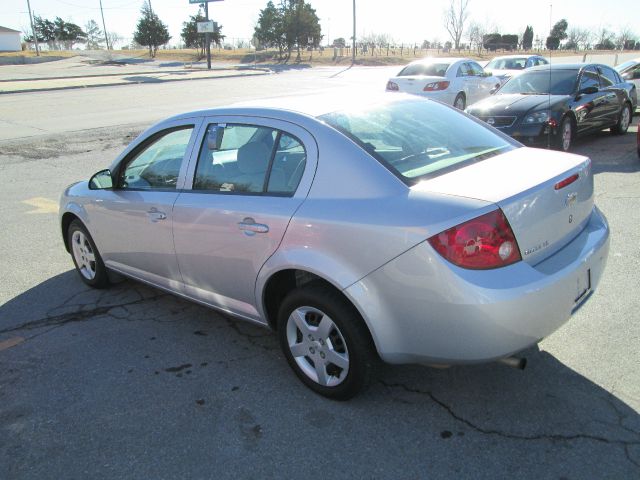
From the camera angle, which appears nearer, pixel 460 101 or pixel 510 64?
pixel 460 101

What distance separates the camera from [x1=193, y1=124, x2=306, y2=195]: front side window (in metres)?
3.19

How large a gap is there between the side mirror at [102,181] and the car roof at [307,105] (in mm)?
941

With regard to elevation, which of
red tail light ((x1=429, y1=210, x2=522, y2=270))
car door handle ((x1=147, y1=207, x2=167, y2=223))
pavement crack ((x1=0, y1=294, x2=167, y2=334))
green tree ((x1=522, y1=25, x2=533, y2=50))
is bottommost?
pavement crack ((x1=0, y1=294, x2=167, y2=334))

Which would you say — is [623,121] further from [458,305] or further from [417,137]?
[458,305]

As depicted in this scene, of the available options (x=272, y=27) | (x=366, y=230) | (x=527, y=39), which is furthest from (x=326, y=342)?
(x=527, y=39)

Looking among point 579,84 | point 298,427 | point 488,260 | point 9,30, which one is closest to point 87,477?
point 298,427

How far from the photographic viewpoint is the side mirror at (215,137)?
362 centimetres

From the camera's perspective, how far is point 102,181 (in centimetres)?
454

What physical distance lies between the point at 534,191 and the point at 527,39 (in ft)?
279

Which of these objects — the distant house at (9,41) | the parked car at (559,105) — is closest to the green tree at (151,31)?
the distant house at (9,41)

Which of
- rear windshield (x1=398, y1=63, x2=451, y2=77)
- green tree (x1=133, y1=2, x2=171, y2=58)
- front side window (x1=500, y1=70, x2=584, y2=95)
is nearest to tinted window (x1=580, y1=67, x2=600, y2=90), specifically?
front side window (x1=500, y1=70, x2=584, y2=95)

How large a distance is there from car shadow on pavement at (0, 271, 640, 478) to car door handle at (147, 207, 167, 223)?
0.84m

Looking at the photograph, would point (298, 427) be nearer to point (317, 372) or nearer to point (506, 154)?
point (317, 372)

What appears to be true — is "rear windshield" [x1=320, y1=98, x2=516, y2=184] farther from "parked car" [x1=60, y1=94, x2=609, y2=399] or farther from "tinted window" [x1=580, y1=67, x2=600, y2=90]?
"tinted window" [x1=580, y1=67, x2=600, y2=90]
